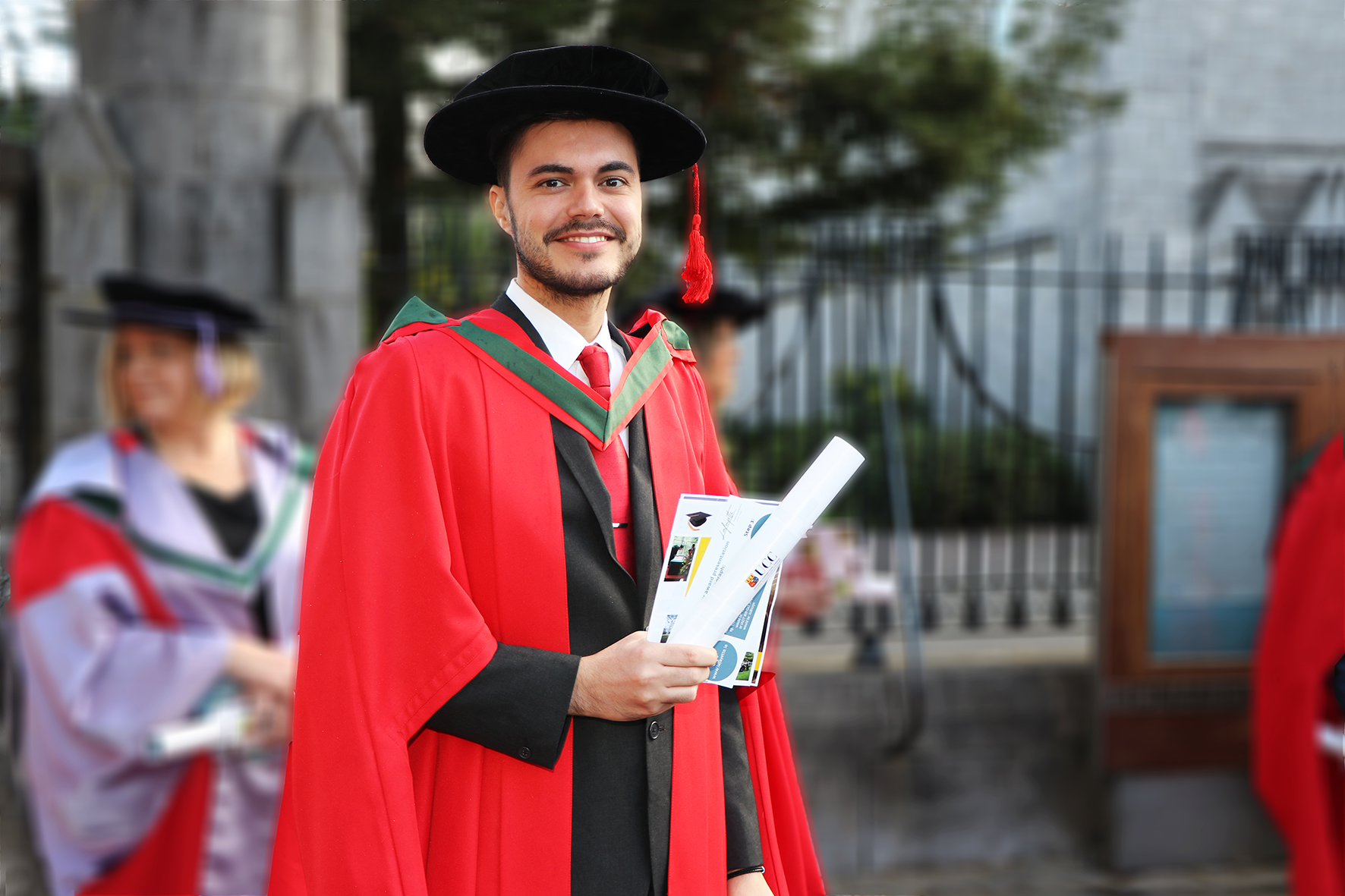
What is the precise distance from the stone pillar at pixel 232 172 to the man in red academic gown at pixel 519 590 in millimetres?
2666

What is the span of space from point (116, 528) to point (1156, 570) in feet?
13.5

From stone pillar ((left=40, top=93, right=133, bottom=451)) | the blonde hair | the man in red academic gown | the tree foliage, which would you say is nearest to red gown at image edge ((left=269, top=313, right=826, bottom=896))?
the man in red academic gown

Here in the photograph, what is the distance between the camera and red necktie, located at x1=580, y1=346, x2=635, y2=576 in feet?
5.34

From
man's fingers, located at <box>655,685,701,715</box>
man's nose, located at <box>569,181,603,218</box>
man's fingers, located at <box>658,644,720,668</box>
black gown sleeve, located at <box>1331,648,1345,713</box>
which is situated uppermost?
man's nose, located at <box>569,181,603,218</box>

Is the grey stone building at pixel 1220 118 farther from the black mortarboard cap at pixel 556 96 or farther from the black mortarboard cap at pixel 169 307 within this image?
the black mortarboard cap at pixel 556 96

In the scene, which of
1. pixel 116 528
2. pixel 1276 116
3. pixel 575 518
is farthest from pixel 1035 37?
pixel 575 518

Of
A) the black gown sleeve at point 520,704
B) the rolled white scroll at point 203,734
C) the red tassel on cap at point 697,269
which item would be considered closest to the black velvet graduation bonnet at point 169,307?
the rolled white scroll at point 203,734

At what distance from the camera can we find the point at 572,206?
1.60 metres

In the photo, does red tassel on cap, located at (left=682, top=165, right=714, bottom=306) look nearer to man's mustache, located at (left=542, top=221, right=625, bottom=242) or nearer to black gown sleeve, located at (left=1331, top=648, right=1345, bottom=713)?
man's mustache, located at (left=542, top=221, right=625, bottom=242)

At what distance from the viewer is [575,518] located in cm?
159

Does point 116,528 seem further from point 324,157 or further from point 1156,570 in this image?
point 1156,570

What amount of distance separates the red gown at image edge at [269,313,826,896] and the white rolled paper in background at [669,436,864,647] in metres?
0.15

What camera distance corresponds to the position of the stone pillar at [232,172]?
4051 millimetres

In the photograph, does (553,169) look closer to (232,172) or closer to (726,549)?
(726,549)
